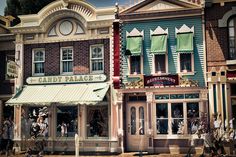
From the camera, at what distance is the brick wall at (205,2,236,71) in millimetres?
20203

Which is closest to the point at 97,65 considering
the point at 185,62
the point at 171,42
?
the point at 171,42

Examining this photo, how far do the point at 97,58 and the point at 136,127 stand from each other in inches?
184

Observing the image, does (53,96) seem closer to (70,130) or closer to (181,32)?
(70,130)

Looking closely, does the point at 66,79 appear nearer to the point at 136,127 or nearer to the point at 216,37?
the point at 136,127

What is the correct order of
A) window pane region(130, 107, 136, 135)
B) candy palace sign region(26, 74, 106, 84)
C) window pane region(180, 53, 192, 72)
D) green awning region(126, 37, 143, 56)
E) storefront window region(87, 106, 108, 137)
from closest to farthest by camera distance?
window pane region(180, 53, 192, 72) → green awning region(126, 37, 143, 56) → window pane region(130, 107, 136, 135) → storefront window region(87, 106, 108, 137) → candy palace sign region(26, 74, 106, 84)

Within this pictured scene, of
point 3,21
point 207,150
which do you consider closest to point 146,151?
point 207,150

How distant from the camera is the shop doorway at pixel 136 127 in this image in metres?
21.4

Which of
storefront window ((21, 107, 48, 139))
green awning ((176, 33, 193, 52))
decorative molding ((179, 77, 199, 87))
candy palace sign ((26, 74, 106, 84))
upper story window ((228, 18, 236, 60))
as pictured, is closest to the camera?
upper story window ((228, 18, 236, 60))

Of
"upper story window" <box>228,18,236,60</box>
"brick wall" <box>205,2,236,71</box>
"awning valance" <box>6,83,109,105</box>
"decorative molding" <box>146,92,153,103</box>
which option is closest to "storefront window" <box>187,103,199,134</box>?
"decorative molding" <box>146,92,153,103</box>

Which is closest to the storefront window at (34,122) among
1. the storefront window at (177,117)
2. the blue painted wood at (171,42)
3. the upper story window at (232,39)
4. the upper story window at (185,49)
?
the blue painted wood at (171,42)

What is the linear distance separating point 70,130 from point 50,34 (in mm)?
6071

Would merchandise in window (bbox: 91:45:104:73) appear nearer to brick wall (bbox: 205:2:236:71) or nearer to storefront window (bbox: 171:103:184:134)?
storefront window (bbox: 171:103:184:134)

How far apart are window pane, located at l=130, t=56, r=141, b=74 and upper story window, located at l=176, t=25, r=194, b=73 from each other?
235 cm

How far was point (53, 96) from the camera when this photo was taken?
71.9ft
